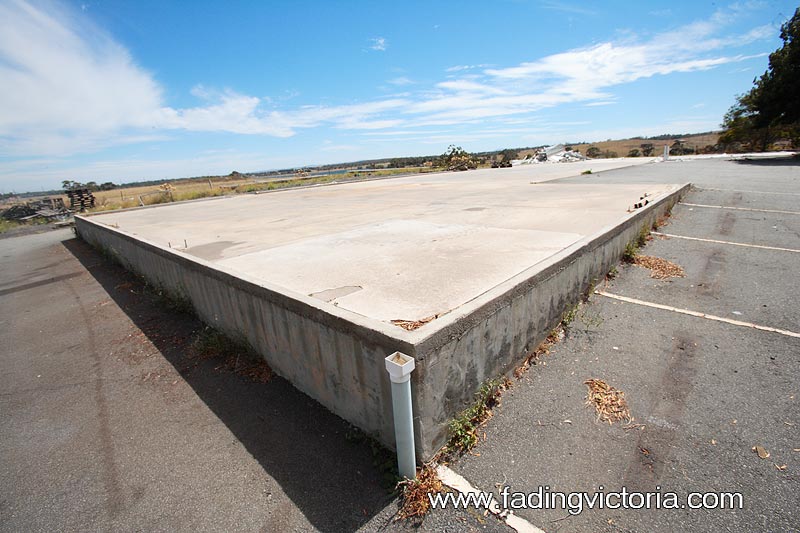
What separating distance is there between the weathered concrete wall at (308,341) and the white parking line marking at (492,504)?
1.53ft

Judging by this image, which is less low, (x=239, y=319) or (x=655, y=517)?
(x=239, y=319)

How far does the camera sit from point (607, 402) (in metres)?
3.35

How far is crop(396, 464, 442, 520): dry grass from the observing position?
2.41 meters

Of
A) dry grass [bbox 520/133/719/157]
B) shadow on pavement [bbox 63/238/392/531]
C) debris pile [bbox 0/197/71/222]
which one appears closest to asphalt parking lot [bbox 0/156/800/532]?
shadow on pavement [bbox 63/238/392/531]

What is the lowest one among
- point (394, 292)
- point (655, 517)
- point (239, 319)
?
point (655, 517)

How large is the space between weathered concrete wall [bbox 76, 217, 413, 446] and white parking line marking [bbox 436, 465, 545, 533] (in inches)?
18.4

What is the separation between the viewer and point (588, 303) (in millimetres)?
5254

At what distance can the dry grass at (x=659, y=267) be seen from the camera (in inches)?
247

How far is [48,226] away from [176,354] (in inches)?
990

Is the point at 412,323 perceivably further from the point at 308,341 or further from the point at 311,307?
the point at 308,341

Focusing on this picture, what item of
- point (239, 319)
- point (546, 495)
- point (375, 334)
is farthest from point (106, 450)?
point (546, 495)

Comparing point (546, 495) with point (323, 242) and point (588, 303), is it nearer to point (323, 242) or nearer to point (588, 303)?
point (588, 303)

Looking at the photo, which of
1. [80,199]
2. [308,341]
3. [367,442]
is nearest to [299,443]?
[367,442]

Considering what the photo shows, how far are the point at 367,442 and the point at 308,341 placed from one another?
101cm
